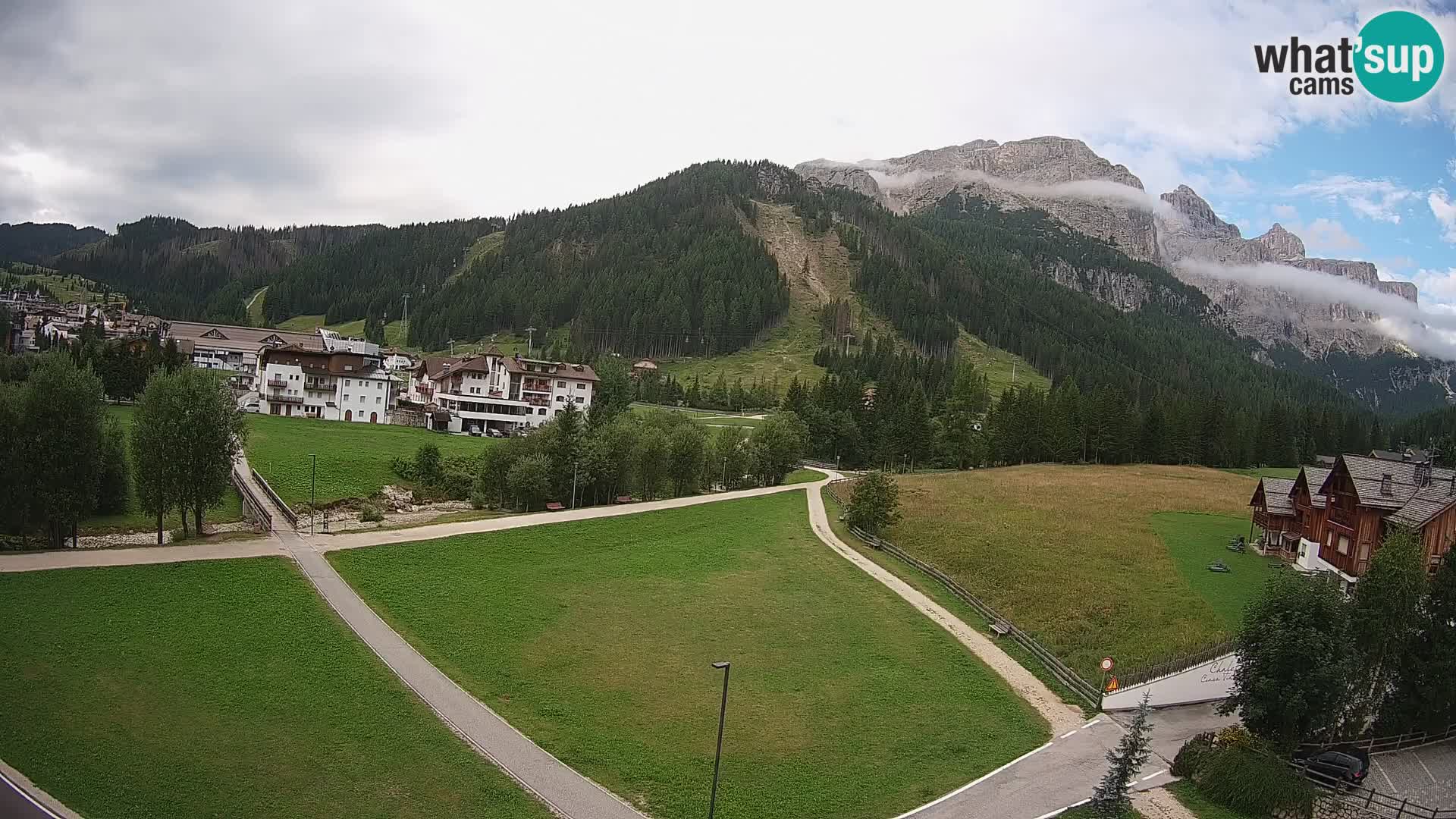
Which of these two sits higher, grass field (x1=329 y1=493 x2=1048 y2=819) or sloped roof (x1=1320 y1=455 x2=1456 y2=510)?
sloped roof (x1=1320 y1=455 x2=1456 y2=510)

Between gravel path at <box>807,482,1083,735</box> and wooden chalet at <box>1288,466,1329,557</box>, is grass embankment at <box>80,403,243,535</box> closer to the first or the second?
gravel path at <box>807,482,1083,735</box>

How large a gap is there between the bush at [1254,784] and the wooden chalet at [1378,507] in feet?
82.0

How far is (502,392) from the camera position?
108 meters

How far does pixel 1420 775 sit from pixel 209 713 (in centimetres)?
4128

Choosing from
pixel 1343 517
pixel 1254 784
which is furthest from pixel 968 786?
pixel 1343 517

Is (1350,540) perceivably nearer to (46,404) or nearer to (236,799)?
(236,799)

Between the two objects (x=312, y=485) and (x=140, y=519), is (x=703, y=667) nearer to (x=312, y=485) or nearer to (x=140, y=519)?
(x=312, y=485)

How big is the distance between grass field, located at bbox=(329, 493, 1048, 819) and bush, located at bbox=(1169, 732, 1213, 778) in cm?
485

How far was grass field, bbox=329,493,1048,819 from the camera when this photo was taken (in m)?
26.5

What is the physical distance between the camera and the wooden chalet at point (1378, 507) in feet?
144

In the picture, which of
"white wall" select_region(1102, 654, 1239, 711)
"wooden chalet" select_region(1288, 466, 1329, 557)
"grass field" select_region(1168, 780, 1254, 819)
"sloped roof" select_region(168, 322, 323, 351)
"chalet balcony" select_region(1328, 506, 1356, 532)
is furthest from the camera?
"sloped roof" select_region(168, 322, 323, 351)

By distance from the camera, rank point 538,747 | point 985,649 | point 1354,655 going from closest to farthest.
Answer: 1. point 538,747
2. point 1354,655
3. point 985,649

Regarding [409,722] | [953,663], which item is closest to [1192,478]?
[953,663]

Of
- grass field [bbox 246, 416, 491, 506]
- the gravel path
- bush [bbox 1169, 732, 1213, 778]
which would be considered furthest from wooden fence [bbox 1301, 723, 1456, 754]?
grass field [bbox 246, 416, 491, 506]
